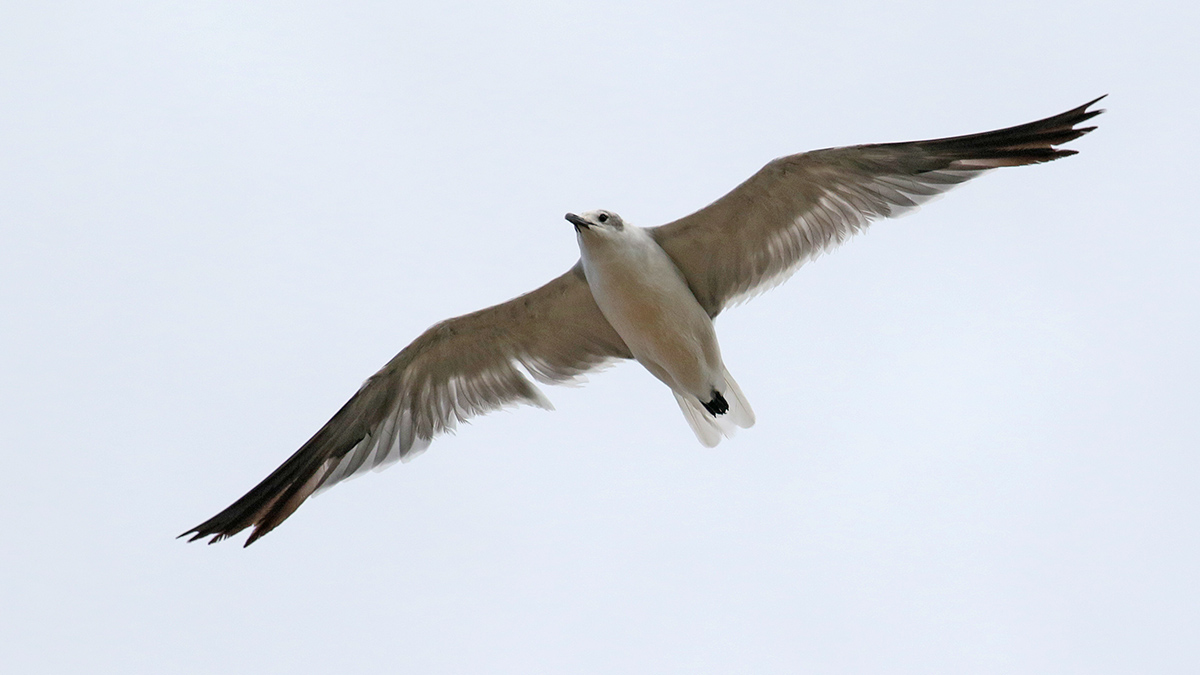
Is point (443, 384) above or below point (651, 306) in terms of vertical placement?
above

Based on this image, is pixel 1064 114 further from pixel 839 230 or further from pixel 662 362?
pixel 662 362

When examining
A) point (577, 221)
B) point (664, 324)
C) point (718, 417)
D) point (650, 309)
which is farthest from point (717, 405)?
point (577, 221)

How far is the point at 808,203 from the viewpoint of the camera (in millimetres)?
9062

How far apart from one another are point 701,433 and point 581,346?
1.13 m

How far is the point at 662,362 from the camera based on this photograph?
9164 millimetres

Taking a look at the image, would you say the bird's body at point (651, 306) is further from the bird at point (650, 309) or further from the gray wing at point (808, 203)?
the gray wing at point (808, 203)

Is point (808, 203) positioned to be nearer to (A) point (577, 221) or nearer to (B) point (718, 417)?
(A) point (577, 221)

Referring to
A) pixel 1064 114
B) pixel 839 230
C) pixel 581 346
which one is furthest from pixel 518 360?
pixel 1064 114

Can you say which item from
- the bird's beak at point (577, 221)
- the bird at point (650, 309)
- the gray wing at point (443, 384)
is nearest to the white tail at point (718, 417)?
the bird at point (650, 309)

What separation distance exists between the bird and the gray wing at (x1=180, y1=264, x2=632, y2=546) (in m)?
0.01

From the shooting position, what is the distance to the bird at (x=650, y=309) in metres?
8.75

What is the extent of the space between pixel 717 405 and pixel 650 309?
1072 millimetres

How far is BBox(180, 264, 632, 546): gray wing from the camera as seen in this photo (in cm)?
948

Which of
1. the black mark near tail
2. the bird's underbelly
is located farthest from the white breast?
the black mark near tail
